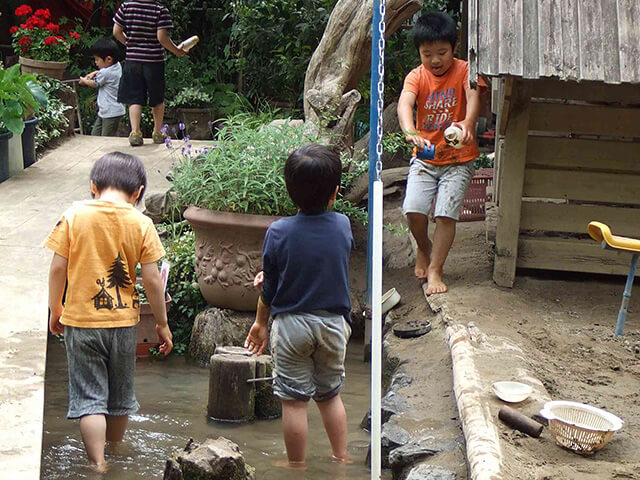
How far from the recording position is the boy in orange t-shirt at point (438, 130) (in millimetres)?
5926

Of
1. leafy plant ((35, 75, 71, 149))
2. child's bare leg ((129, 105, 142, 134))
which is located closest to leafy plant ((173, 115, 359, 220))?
child's bare leg ((129, 105, 142, 134))

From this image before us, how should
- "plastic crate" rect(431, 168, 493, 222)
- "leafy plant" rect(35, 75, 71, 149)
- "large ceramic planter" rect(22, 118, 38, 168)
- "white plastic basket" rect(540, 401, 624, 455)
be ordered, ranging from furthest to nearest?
"leafy plant" rect(35, 75, 71, 149) < "large ceramic planter" rect(22, 118, 38, 168) < "plastic crate" rect(431, 168, 493, 222) < "white plastic basket" rect(540, 401, 624, 455)

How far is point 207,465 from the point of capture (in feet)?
12.6

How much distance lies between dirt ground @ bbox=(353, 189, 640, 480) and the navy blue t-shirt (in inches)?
33.2

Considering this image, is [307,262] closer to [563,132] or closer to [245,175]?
[245,175]

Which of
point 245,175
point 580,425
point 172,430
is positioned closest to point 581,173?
point 245,175

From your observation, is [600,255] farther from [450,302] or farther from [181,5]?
[181,5]

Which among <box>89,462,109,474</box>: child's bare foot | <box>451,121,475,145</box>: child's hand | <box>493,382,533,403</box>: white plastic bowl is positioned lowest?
<box>89,462,109,474</box>: child's bare foot

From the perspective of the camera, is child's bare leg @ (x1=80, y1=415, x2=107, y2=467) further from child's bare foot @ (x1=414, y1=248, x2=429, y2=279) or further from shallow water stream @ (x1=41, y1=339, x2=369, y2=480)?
child's bare foot @ (x1=414, y1=248, x2=429, y2=279)

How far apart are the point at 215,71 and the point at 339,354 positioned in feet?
30.3

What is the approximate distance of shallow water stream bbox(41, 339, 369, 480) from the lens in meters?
4.39

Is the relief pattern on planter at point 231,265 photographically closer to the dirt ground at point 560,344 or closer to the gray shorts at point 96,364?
the dirt ground at point 560,344

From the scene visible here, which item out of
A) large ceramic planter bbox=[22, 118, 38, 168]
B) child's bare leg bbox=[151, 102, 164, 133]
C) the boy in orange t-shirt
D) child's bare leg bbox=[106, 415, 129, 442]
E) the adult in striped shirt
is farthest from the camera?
child's bare leg bbox=[151, 102, 164, 133]

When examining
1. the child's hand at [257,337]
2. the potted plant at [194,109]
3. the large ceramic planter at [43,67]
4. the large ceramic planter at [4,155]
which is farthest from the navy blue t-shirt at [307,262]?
the potted plant at [194,109]
